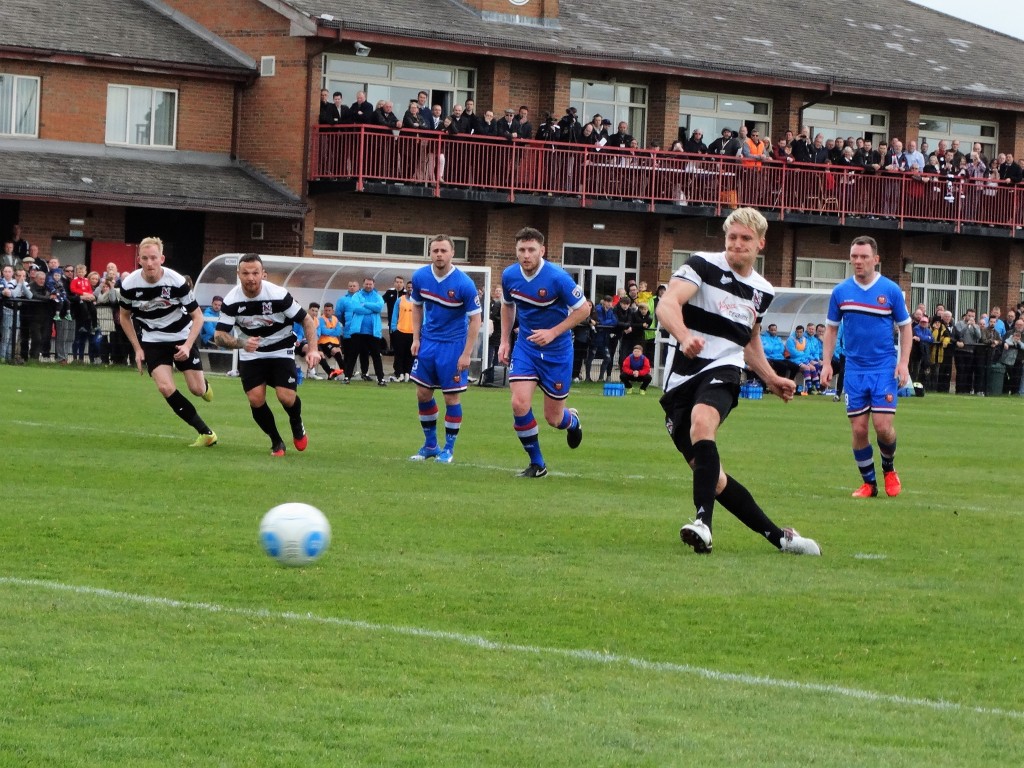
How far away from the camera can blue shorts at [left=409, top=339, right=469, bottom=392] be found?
53.0ft

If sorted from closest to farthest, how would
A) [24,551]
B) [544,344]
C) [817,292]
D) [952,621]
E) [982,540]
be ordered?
[952,621] → [24,551] → [982,540] → [544,344] → [817,292]

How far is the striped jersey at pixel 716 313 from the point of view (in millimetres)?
10336

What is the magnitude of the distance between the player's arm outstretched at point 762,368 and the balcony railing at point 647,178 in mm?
28986

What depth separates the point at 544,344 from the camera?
1477 cm

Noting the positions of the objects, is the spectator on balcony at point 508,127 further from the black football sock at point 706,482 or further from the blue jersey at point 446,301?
the black football sock at point 706,482

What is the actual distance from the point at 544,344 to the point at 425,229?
2785 cm

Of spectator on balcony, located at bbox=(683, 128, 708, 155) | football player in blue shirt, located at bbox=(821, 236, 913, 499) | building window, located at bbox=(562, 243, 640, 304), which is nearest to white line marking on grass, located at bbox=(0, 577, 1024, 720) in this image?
football player in blue shirt, located at bbox=(821, 236, 913, 499)

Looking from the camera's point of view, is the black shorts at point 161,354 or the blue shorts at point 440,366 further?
the black shorts at point 161,354

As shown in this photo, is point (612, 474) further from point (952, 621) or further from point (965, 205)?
point (965, 205)

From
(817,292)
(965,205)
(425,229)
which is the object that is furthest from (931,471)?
(965,205)

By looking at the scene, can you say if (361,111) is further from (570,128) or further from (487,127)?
(570,128)

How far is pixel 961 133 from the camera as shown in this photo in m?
49.9

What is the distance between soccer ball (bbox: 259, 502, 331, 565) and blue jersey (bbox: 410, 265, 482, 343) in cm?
734

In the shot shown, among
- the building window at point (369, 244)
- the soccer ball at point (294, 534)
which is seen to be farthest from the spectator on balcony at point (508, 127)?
the soccer ball at point (294, 534)
